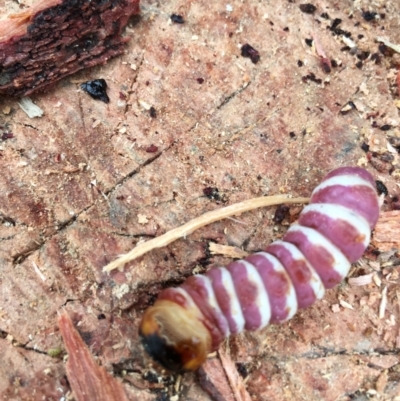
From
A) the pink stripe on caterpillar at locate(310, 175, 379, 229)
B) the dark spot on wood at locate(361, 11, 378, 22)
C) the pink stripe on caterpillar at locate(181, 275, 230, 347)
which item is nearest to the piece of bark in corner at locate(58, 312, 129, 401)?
the pink stripe on caterpillar at locate(181, 275, 230, 347)

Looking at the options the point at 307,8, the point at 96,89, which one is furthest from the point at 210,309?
the point at 307,8

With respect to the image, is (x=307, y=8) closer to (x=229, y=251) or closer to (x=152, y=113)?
(x=152, y=113)

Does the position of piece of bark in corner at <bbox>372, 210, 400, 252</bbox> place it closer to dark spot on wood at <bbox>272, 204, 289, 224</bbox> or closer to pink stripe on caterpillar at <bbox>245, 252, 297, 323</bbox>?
dark spot on wood at <bbox>272, 204, 289, 224</bbox>

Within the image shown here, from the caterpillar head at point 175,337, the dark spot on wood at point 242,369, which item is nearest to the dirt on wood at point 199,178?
the dark spot on wood at point 242,369

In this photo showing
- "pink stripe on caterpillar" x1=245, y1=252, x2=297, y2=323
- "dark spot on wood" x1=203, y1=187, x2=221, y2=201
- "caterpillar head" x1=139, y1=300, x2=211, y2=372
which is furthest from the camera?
"dark spot on wood" x1=203, y1=187, x2=221, y2=201

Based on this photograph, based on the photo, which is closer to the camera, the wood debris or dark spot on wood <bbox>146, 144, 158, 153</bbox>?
the wood debris

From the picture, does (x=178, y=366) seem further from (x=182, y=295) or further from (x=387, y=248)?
(x=387, y=248)
